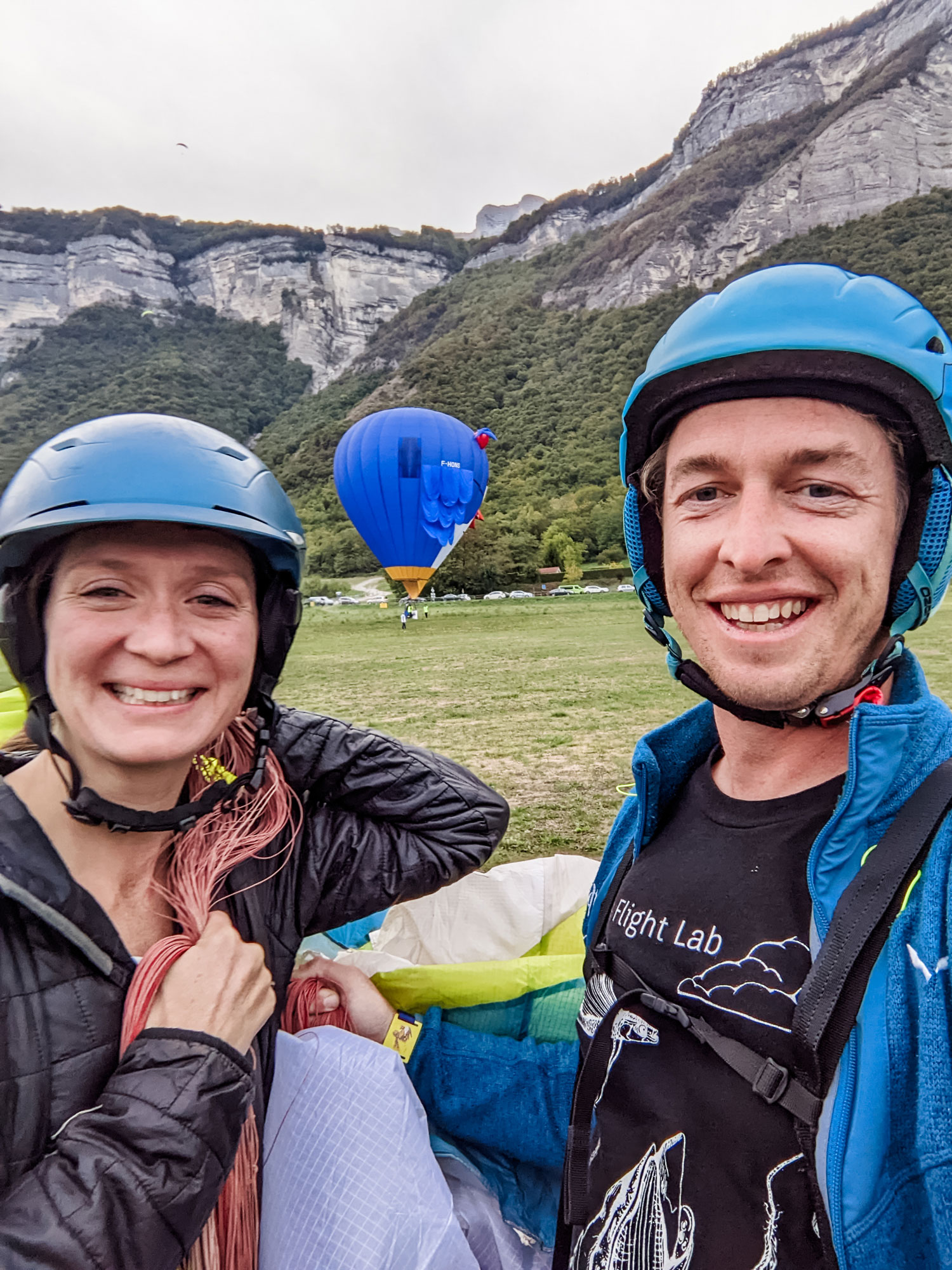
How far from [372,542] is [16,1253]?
72.0 ft

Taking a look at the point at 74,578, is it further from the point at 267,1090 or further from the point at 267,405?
the point at 267,405

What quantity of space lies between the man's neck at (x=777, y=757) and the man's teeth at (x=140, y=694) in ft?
3.98

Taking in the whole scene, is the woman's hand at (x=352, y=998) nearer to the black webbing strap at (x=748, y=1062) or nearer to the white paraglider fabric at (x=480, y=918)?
the white paraglider fabric at (x=480, y=918)

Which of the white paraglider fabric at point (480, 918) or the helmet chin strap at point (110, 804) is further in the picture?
the white paraglider fabric at point (480, 918)

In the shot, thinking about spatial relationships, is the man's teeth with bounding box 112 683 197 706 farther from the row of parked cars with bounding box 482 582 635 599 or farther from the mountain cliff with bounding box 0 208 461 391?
the mountain cliff with bounding box 0 208 461 391

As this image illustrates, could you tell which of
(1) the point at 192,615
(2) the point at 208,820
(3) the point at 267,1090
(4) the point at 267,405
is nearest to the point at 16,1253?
(3) the point at 267,1090

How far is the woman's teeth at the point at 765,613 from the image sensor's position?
1.26 m

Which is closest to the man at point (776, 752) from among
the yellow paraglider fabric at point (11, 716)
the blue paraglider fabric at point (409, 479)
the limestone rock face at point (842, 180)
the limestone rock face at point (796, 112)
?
the yellow paraglider fabric at point (11, 716)

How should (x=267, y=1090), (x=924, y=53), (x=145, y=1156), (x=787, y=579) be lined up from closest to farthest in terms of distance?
(x=145, y=1156) → (x=787, y=579) → (x=267, y=1090) → (x=924, y=53)

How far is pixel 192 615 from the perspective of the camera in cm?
146

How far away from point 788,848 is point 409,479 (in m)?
20.0

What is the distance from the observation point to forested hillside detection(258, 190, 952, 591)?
1837 inches

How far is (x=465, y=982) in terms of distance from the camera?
86.5 inches

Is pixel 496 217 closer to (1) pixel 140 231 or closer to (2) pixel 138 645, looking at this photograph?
(1) pixel 140 231
